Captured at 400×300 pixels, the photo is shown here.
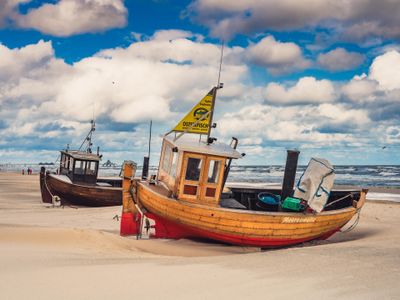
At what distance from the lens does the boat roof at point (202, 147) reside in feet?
34.8

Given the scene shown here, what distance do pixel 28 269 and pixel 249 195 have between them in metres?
9.10

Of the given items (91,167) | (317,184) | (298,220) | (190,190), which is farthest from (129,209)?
(91,167)

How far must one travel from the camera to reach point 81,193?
21.8m

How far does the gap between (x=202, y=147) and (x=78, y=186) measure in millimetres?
12714

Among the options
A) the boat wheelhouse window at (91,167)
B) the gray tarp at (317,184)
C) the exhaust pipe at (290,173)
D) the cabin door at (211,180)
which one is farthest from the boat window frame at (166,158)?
the boat wheelhouse window at (91,167)

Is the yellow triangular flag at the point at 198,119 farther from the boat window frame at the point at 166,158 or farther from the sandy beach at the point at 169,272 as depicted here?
the sandy beach at the point at 169,272

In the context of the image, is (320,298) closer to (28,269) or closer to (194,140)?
(28,269)

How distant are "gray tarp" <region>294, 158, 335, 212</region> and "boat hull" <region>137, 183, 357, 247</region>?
0.40 m

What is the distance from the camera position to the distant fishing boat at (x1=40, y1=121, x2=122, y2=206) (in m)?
21.9

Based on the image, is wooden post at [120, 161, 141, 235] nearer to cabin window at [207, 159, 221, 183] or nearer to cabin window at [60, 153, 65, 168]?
cabin window at [207, 159, 221, 183]

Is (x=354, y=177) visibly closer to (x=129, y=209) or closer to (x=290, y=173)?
(x=290, y=173)

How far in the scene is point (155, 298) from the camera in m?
4.62

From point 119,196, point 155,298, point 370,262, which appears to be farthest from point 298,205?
point 119,196

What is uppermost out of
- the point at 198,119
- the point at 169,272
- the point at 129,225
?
the point at 198,119
